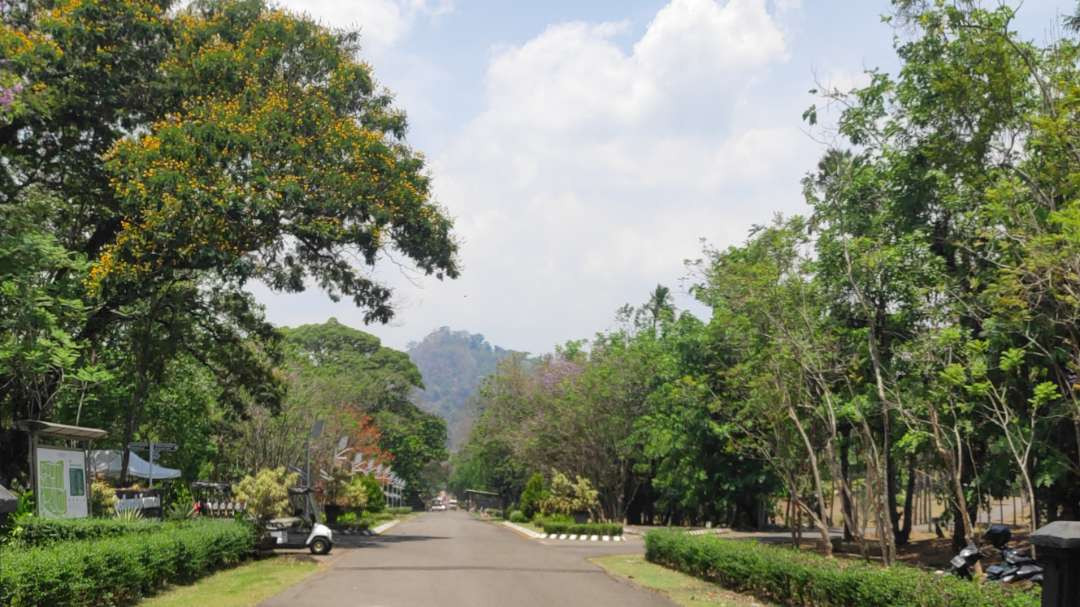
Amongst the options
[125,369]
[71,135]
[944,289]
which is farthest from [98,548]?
[125,369]

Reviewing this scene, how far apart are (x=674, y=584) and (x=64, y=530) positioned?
1087 cm

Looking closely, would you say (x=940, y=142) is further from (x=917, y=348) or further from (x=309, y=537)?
(x=309, y=537)

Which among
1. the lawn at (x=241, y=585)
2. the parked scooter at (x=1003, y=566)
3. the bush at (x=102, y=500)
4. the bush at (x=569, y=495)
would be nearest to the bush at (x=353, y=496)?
the bush at (x=569, y=495)

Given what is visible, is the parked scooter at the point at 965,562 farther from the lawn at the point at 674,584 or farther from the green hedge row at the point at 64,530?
the green hedge row at the point at 64,530

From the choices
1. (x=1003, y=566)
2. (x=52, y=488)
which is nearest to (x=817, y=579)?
(x=1003, y=566)

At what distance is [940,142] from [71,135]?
2037 cm

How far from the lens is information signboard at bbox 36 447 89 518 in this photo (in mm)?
15711

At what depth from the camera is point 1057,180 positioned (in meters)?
14.2

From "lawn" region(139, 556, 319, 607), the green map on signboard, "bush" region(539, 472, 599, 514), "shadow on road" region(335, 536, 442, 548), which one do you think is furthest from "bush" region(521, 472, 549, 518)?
the green map on signboard

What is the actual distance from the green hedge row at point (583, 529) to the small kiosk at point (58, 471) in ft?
71.0

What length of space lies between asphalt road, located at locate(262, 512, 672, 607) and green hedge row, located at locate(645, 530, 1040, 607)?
1.70m

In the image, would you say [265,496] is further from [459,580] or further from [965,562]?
[965,562]

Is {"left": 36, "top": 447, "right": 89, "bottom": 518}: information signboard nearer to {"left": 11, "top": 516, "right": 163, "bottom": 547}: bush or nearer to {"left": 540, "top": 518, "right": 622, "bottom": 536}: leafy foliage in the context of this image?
{"left": 11, "top": 516, "right": 163, "bottom": 547}: bush

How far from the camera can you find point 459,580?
58.2ft
